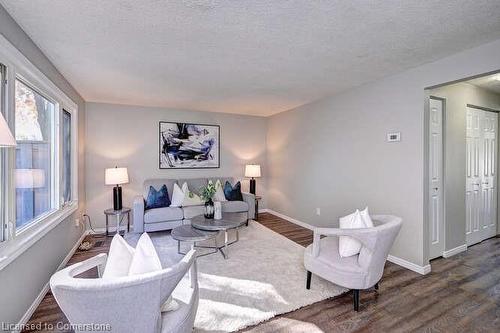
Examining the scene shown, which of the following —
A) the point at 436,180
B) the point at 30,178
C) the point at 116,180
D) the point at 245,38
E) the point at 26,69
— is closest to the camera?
the point at 26,69

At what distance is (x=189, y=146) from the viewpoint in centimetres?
505

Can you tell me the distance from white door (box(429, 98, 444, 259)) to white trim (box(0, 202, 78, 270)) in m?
4.23

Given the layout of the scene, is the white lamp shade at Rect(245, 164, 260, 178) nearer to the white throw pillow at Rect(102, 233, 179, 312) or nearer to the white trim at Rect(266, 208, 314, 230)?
the white trim at Rect(266, 208, 314, 230)

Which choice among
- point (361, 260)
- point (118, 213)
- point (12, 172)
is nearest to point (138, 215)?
point (118, 213)

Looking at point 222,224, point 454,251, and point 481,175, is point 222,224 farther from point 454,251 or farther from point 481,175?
point 481,175

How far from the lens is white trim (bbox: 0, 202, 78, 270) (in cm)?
159

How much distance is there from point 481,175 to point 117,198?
5949mm

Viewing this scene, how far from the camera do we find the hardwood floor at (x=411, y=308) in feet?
6.11

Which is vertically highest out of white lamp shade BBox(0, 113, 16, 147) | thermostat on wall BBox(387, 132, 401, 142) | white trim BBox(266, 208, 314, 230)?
thermostat on wall BBox(387, 132, 401, 142)

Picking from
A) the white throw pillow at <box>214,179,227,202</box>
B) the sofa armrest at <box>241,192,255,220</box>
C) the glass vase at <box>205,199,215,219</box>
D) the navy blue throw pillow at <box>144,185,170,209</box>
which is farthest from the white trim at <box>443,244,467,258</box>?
the navy blue throw pillow at <box>144,185,170,209</box>

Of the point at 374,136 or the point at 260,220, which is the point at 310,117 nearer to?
the point at 374,136

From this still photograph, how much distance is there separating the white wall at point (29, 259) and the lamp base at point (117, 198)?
89 cm

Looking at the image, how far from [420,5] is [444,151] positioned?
2253 mm

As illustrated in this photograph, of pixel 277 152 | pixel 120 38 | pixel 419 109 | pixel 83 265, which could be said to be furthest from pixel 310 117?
pixel 83 265
